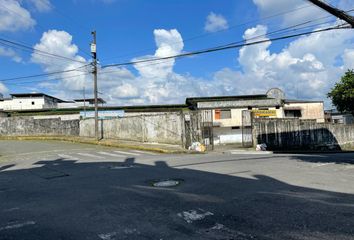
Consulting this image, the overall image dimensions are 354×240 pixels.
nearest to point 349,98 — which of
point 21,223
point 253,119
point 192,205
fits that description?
point 253,119

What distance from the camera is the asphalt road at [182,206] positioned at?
16.3 ft

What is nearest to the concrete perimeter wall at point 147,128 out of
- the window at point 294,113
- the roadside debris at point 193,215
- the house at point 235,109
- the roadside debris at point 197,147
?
the roadside debris at point 197,147

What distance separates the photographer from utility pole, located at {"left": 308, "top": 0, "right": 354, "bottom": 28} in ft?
33.0

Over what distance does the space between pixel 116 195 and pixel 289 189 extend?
4.35 metres

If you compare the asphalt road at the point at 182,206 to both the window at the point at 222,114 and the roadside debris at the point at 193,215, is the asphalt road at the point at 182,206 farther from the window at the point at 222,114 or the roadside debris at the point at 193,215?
the window at the point at 222,114

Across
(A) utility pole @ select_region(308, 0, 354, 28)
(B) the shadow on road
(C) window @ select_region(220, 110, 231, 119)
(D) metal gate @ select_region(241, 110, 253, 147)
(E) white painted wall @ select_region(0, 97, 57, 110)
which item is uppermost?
(E) white painted wall @ select_region(0, 97, 57, 110)

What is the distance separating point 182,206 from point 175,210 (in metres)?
0.33

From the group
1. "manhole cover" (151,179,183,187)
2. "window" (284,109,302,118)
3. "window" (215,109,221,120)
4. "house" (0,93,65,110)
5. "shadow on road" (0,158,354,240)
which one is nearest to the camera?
"shadow on road" (0,158,354,240)

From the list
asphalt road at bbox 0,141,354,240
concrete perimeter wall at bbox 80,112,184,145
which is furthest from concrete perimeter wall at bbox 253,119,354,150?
asphalt road at bbox 0,141,354,240

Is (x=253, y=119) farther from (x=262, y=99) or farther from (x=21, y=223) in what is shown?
(x=21, y=223)

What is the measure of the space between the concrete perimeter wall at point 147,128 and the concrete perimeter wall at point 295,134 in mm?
6675

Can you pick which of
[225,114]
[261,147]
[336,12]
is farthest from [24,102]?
[336,12]

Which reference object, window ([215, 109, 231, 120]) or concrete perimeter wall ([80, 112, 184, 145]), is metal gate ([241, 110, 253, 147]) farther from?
concrete perimeter wall ([80, 112, 184, 145])

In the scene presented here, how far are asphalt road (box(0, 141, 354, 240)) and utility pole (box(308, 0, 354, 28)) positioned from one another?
5328 millimetres
